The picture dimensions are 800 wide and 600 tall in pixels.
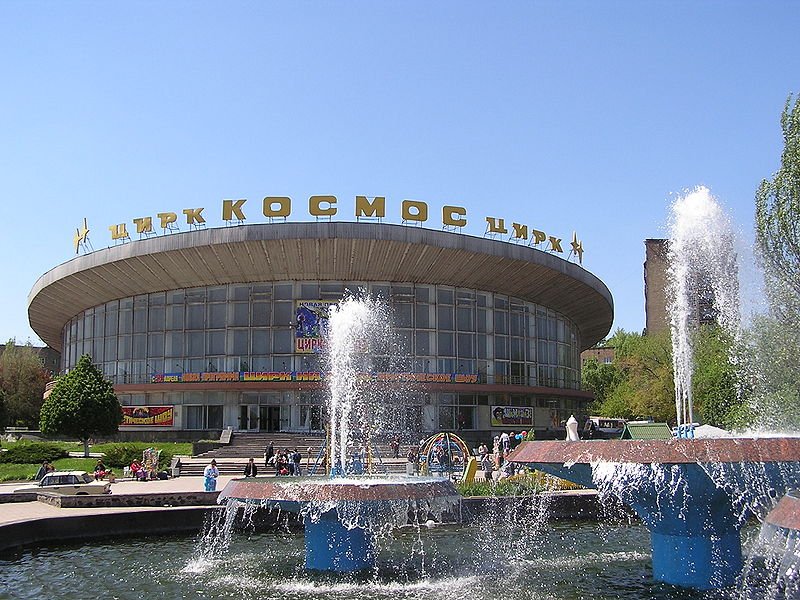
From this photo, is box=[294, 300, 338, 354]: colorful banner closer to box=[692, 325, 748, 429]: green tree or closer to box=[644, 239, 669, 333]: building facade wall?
box=[692, 325, 748, 429]: green tree

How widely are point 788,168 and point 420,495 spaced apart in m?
20.3

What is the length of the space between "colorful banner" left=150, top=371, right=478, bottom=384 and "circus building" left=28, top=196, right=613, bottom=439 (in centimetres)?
10

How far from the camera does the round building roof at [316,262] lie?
46.9 m

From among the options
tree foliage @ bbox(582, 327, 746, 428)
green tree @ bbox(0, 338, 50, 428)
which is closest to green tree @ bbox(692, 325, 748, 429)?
tree foliage @ bbox(582, 327, 746, 428)

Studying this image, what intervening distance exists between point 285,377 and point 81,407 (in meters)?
13.1

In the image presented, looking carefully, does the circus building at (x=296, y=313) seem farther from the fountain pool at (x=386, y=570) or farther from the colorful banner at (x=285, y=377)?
the fountain pool at (x=386, y=570)

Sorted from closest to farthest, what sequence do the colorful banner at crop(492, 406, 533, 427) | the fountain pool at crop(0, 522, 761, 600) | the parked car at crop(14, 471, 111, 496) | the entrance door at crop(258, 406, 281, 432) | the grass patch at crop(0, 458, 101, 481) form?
the fountain pool at crop(0, 522, 761, 600) < the parked car at crop(14, 471, 111, 496) < the grass patch at crop(0, 458, 101, 481) < the entrance door at crop(258, 406, 281, 432) < the colorful banner at crop(492, 406, 533, 427)

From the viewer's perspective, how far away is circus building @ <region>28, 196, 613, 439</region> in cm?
4797

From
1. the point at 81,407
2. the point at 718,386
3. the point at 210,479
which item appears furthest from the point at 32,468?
the point at 718,386

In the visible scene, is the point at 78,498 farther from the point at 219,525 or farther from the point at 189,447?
the point at 189,447

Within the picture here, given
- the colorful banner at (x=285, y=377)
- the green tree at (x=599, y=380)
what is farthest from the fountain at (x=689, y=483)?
the green tree at (x=599, y=380)

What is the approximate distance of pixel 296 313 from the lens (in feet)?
166

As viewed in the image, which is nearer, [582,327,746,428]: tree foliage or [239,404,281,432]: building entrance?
[582,327,746,428]: tree foliage

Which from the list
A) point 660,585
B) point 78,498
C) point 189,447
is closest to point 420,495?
point 660,585
